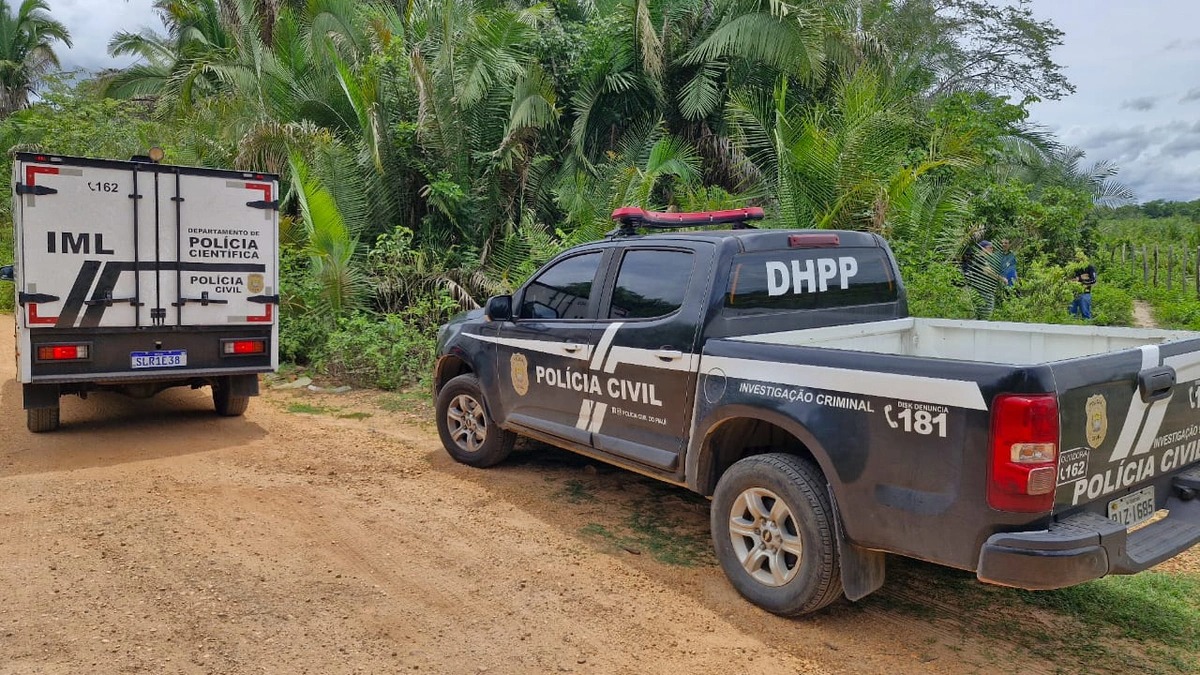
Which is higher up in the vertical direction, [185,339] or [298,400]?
[185,339]

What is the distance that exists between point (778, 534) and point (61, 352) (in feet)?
19.9

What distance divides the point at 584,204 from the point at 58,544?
8380 mm

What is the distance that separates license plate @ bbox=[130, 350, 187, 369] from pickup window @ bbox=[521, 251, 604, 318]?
3.53m

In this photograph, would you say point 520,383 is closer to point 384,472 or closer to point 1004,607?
point 384,472

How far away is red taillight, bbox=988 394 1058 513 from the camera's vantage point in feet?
11.0

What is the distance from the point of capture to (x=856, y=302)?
212 inches

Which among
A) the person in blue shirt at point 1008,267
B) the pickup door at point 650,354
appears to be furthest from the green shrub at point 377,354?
the person in blue shirt at point 1008,267

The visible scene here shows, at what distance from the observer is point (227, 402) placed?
8.80 m

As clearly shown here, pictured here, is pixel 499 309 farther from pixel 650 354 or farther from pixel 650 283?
pixel 650 354

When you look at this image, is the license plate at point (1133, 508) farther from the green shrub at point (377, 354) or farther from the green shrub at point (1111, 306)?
the green shrub at point (1111, 306)

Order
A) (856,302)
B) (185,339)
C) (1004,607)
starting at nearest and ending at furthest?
1. (1004,607)
2. (856,302)
3. (185,339)

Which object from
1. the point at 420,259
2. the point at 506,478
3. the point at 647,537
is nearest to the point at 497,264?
the point at 420,259

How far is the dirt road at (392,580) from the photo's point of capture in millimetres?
3895

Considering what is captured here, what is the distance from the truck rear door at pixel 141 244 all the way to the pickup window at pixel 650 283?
4.25 metres
